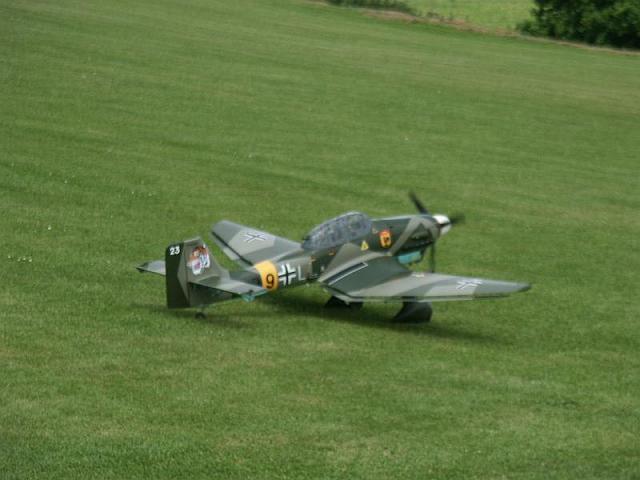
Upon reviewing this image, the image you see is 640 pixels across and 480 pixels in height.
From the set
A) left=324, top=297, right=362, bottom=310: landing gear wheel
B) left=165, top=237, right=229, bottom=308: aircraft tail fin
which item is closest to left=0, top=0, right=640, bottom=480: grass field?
left=324, top=297, right=362, bottom=310: landing gear wheel

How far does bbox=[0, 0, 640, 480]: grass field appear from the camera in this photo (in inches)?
578

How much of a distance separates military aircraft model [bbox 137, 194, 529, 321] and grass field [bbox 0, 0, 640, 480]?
608mm

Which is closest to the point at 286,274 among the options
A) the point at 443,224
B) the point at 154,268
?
the point at 154,268

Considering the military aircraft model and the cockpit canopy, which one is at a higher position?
the cockpit canopy

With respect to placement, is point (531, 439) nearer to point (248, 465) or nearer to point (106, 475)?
point (248, 465)

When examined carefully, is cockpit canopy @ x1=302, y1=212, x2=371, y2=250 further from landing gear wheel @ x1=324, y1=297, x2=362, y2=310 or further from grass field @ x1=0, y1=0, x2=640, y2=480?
grass field @ x1=0, y1=0, x2=640, y2=480

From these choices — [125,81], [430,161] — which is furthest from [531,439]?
[125,81]

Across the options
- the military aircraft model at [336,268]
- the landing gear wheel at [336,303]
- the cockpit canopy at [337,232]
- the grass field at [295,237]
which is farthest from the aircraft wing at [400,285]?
the landing gear wheel at [336,303]

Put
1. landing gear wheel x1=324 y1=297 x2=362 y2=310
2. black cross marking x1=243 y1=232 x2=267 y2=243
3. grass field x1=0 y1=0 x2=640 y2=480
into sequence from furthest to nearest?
black cross marking x1=243 y1=232 x2=267 y2=243 → landing gear wheel x1=324 y1=297 x2=362 y2=310 → grass field x1=0 y1=0 x2=640 y2=480

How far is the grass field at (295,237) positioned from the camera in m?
14.7

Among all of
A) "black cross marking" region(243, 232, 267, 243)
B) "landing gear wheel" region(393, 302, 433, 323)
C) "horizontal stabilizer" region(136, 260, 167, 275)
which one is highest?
"black cross marking" region(243, 232, 267, 243)

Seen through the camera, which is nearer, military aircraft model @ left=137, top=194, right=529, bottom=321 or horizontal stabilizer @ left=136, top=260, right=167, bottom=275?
military aircraft model @ left=137, top=194, right=529, bottom=321

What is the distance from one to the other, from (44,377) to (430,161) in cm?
2121

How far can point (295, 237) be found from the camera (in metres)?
25.6
